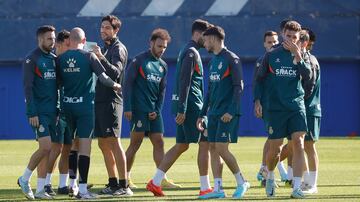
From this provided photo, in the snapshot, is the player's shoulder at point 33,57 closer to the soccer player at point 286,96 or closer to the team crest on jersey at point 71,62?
the team crest on jersey at point 71,62

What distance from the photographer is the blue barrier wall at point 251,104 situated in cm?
3903

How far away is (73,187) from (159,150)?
2.54m

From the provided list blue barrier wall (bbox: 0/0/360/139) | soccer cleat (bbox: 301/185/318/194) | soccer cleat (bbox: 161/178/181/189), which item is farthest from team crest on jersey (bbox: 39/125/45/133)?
blue barrier wall (bbox: 0/0/360/139)

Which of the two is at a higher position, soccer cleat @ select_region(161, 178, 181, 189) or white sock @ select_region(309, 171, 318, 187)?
white sock @ select_region(309, 171, 318, 187)

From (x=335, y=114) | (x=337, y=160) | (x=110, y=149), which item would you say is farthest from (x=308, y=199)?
(x=335, y=114)

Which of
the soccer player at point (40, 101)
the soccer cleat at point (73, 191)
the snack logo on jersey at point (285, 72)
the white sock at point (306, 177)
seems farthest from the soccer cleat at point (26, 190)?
the white sock at point (306, 177)

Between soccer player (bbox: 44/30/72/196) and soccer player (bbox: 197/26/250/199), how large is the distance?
205 centimetres

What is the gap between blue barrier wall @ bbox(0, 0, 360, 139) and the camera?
39188 millimetres

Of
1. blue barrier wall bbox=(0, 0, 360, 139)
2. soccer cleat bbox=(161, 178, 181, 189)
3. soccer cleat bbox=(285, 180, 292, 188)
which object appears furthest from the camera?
blue barrier wall bbox=(0, 0, 360, 139)

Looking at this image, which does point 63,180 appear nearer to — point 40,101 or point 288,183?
point 40,101

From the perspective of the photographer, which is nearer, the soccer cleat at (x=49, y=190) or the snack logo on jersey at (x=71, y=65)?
the snack logo on jersey at (x=71, y=65)

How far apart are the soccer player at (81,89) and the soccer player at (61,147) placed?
1.18 ft

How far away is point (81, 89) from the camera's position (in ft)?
49.4

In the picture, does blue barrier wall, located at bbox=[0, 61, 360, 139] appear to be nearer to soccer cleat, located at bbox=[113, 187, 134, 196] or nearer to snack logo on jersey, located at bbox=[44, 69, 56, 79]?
soccer cleat, located at bbox=[113, 187, 134, 196]
